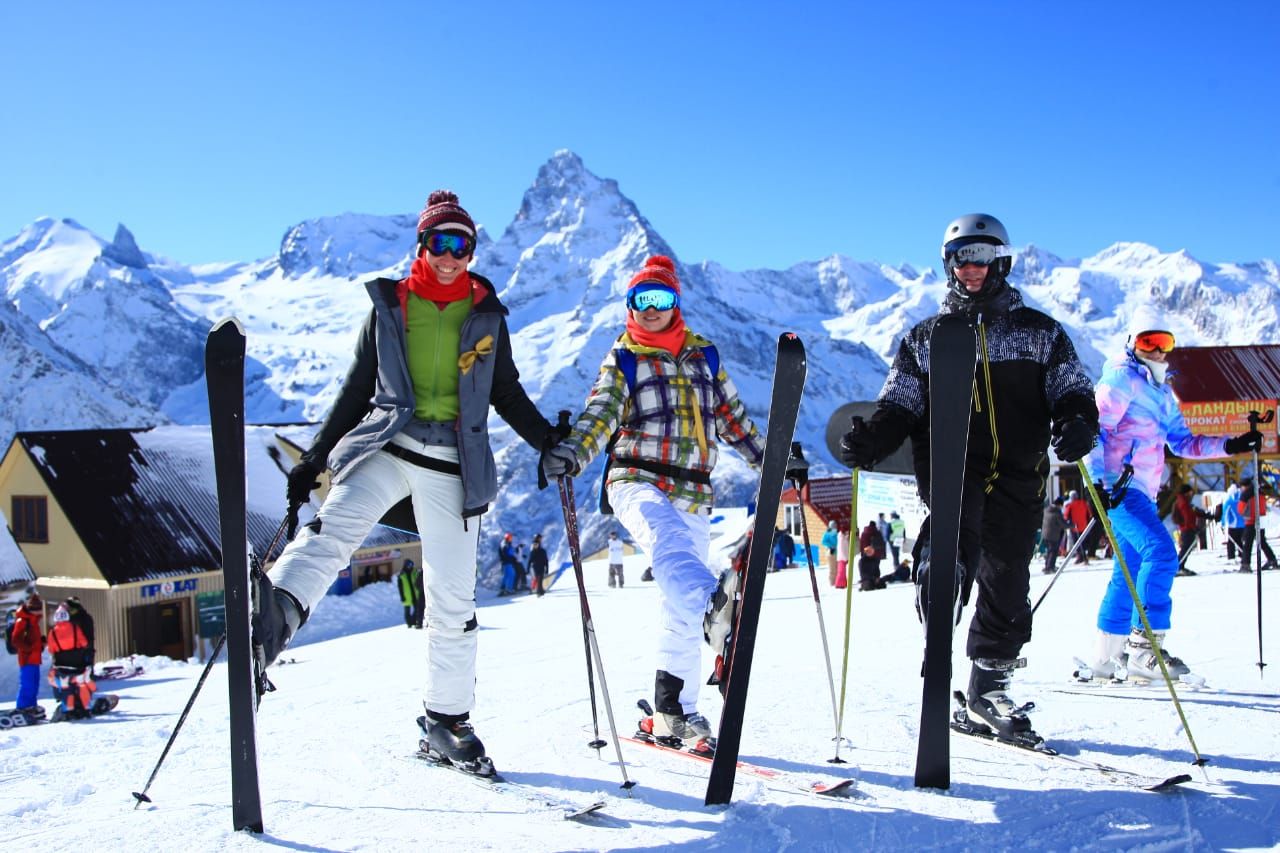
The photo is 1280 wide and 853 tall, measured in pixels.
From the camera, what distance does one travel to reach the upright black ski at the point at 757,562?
277 cm

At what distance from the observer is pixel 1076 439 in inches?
121

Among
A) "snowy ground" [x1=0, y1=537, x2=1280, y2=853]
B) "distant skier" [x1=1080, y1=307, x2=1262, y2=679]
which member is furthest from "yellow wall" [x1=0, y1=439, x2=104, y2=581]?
"distant skier" [x1=1080, y1=307, x2=1262, y2=679]

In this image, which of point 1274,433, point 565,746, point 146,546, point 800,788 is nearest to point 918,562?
point 800,788

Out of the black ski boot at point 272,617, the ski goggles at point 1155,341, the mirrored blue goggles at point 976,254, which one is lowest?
the black ski boot at point 272,617

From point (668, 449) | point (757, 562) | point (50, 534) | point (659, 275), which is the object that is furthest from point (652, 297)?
point (50, 534)

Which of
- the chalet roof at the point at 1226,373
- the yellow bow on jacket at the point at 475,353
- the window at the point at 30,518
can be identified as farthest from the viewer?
the chalet roof at the point at 1226,373

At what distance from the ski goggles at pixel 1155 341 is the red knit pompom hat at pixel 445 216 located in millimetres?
3238

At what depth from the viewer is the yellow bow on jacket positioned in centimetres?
328

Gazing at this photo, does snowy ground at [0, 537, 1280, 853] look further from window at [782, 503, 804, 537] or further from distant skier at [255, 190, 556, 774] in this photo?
window at [782, 503, 804, 537]

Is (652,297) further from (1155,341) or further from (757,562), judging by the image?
(1155,341)

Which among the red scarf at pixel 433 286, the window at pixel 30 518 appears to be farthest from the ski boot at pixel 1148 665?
the window at pixel 30 518

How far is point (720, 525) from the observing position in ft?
139

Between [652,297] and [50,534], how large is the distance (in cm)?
2478

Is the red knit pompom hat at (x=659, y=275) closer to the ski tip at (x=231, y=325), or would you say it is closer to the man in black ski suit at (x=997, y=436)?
the man in black ski suit at (x=997, y=436)
